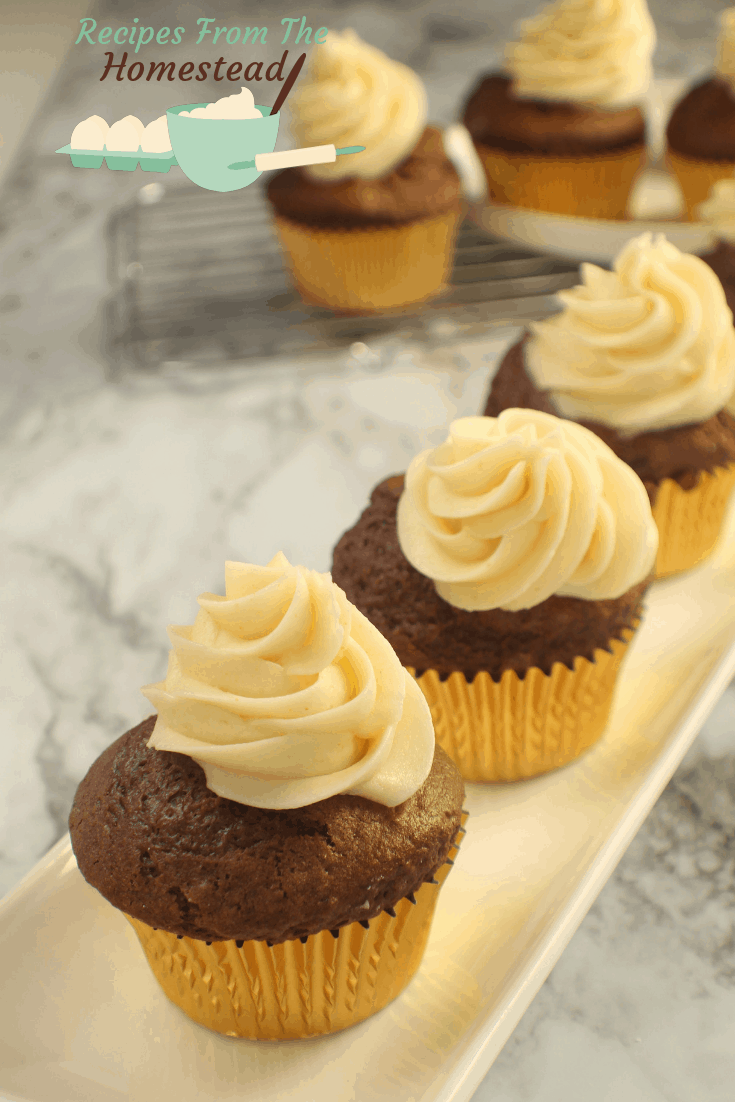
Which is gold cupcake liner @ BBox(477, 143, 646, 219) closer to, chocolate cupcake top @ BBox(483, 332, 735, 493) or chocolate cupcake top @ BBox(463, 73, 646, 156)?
chocolate cupcake top @ BBox(463, 73, 646, 156)

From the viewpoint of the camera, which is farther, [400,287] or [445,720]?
[400,287]

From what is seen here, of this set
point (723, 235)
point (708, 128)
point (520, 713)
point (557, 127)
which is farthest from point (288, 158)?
point (708, 128)

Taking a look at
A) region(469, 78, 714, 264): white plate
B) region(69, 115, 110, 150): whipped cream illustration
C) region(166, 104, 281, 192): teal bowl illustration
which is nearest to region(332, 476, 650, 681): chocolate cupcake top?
region(166, 104, 281, 192): teal bowl illustration

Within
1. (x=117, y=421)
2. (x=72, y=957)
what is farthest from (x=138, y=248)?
(x=72, y=957)

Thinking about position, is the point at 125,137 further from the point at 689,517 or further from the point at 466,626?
the point at 689,517

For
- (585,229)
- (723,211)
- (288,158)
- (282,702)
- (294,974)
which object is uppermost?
(288,158)

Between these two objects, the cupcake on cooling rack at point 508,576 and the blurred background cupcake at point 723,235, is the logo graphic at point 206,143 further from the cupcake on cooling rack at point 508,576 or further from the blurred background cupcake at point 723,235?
the blurred background cupcake at point 723,235

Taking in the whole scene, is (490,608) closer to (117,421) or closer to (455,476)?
(455,476)
